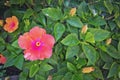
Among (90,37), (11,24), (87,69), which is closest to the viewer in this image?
(90,37)

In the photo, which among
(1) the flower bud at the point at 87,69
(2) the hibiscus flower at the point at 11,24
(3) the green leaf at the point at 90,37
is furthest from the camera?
(2) the hibiscus flower at the point at 11,24

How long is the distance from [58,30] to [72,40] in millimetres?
94

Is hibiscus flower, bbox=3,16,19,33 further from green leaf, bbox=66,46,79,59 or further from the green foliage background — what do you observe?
green leaf, bbox=66,46,79,59

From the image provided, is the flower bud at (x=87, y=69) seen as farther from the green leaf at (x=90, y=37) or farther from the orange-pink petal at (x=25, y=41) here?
the orange-pink petal at (x=25, y=41)

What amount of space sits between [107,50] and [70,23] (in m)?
0.27

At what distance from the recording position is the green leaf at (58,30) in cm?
161

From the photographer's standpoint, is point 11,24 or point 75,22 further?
point 11,24

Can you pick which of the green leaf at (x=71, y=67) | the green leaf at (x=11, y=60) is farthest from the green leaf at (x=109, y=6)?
the green leaf at (x=11, y=60)

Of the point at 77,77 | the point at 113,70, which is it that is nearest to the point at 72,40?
the point at 77,77

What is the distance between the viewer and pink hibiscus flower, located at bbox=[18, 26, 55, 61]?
5.21ft

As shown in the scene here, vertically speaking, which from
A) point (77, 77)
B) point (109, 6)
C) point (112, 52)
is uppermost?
point (109, 6)

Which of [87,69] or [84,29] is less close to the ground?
[84,29]

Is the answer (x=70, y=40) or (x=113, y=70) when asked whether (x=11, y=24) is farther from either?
(x=113, y=70)

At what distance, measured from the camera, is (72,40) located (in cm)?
161
